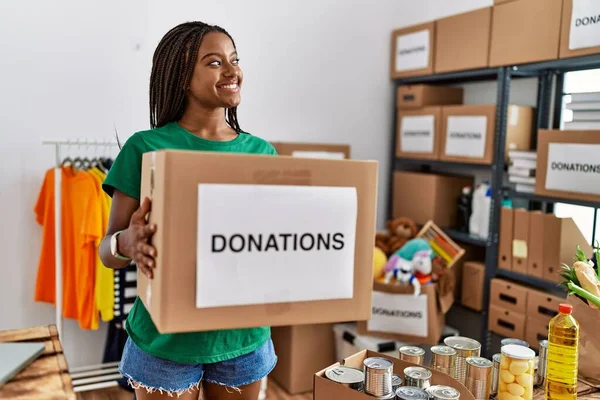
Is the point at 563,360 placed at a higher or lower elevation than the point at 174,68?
lower

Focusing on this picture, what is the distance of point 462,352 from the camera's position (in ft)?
4.82

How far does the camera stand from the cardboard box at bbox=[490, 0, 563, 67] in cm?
246

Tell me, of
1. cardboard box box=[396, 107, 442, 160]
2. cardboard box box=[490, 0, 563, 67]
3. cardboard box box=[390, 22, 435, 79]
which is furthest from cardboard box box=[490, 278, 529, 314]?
cardboard box box=[390, 22, 435, 79]

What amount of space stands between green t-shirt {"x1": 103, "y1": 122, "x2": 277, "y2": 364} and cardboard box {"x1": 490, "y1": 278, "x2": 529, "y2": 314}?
175cm

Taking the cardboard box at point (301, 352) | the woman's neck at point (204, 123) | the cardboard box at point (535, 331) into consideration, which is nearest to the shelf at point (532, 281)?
the cardboard box at point (535, 331)

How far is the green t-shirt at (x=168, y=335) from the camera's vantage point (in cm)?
114

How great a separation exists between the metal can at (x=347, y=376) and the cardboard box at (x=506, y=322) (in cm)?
153

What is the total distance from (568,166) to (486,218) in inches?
24.8

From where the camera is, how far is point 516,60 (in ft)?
8.66

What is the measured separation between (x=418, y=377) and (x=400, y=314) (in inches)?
56.7

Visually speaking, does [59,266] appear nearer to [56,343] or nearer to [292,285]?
[56,343]

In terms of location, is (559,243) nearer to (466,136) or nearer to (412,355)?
(466,136)

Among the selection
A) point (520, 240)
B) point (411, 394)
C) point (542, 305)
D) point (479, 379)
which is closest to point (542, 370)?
point (479, 379)

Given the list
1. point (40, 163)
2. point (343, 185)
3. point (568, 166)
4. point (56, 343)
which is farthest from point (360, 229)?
point (40, 163)
